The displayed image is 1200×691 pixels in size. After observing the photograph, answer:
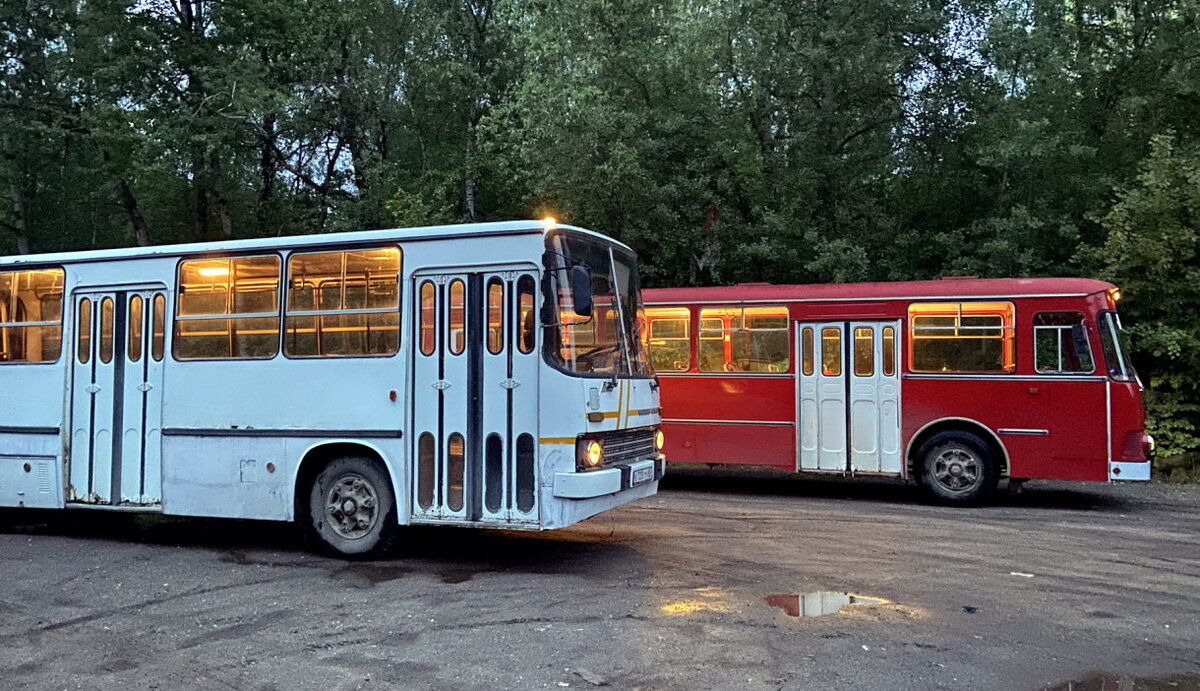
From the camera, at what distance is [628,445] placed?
8.45 meters

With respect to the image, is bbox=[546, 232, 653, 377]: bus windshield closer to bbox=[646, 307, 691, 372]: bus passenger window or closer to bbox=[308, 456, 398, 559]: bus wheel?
bbox=[308, 456, 398, 559]: bus wheel

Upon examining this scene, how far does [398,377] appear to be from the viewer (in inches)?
328

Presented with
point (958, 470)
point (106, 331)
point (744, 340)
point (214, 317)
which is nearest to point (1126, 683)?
point (958, 470)

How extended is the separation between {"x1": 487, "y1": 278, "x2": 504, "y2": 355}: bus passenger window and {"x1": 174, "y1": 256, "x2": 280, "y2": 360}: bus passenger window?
7.22ft

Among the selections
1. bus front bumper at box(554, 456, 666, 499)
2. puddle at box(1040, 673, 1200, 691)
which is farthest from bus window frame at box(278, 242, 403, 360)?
puddle at box(1040, 673, 1200, 691)

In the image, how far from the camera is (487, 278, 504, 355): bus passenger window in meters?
8.05

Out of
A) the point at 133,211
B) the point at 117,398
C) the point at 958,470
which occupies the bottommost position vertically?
the point at 958,470

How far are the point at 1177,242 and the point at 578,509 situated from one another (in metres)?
12.0

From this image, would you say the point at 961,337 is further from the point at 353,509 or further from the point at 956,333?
the point at 353,509

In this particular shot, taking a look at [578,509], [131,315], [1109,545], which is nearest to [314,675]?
[578,509]

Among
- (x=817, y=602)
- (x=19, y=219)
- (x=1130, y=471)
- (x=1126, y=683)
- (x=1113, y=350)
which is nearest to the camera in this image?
(x=1126, y=683)

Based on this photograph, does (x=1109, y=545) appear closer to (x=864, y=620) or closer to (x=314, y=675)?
(x=864, y=620)

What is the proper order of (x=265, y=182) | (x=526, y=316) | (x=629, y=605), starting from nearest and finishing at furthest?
(x=629, y=605)
(x=526, y=316)
(x=265, y=182)

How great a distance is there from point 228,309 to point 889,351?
324 inches
